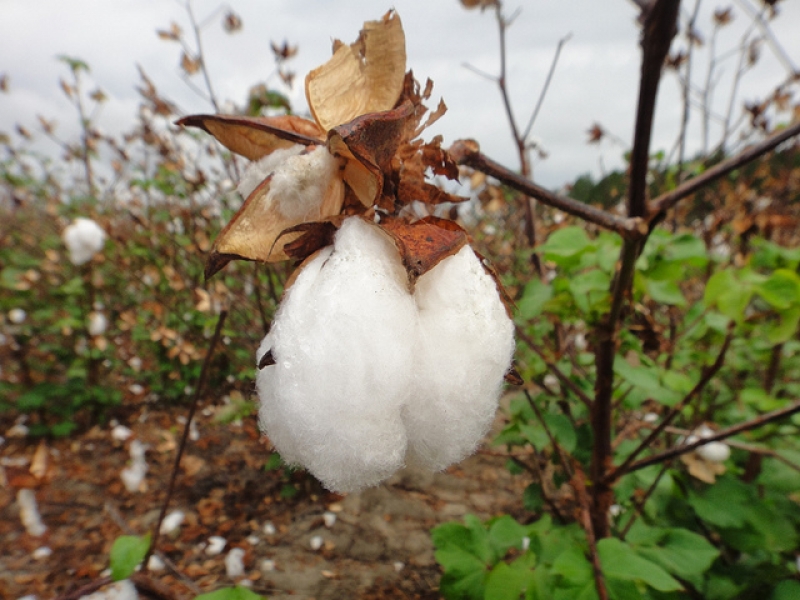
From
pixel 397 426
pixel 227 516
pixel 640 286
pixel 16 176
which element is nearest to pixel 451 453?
pixel 397 426

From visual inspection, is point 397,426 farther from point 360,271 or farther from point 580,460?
point 580,460

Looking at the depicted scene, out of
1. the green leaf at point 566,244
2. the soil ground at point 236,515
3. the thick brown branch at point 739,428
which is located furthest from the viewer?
the soil ground at point 236,515

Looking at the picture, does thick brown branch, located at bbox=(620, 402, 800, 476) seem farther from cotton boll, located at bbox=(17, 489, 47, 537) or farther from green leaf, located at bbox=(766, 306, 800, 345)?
cotton boll, located at bbox=(17, 489, 47, 537)

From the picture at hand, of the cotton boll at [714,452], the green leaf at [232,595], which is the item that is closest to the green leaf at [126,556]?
the green leaf at [232,595]

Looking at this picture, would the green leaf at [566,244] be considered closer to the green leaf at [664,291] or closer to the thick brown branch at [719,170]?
the green leaf at [664,291]

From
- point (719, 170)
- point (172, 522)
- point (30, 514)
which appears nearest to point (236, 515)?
point (172, 522)

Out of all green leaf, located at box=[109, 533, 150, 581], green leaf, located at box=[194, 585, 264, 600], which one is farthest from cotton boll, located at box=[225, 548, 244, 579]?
green leaf, located at box=[194, 585, 264, 600]

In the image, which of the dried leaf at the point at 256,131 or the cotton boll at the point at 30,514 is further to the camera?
the cotton boll at the point at 30,514
